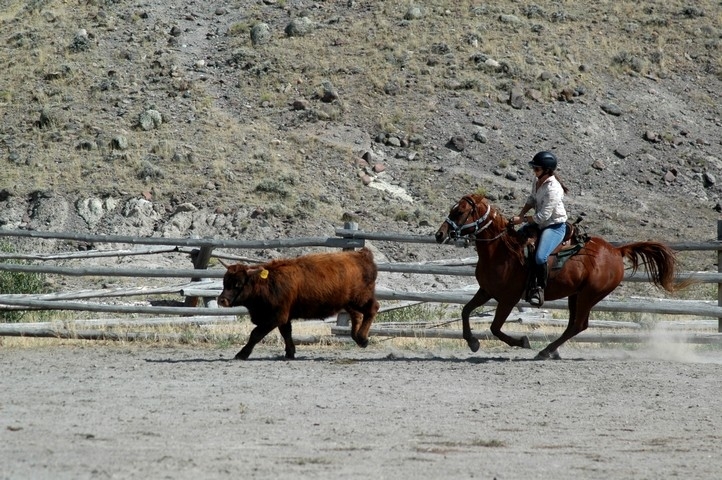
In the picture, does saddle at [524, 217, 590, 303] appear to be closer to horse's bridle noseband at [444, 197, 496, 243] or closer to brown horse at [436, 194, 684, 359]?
brown horse at [436, 194, 684, 359]

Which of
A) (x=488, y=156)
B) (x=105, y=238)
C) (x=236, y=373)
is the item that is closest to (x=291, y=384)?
(x=236, y=373)

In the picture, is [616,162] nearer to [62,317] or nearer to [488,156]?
[488,156]

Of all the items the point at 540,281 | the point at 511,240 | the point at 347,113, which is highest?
the point at 511,240

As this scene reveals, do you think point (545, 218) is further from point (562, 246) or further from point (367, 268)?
point (367, 268)

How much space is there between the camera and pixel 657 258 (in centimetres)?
1355

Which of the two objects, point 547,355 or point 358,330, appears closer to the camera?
point 547,355

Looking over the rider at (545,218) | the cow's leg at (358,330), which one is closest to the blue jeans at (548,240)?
the rider at (545,218)

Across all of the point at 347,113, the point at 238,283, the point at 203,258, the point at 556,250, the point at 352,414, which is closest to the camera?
the point at 352,414

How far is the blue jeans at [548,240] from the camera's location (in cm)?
1249

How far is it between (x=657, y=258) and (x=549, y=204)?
1852mm

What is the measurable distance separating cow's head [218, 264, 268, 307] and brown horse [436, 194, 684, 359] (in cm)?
197

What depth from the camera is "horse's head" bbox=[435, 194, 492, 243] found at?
1235cm

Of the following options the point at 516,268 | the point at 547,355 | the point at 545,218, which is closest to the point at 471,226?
the point at 516,268

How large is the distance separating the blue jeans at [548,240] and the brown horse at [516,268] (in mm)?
191
